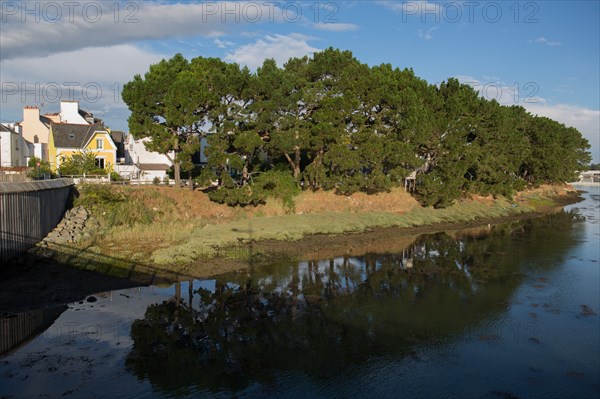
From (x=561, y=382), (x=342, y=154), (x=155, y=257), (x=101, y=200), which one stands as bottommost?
(x=561, y=382)

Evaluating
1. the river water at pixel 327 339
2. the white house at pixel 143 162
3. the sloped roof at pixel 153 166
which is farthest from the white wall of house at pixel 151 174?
the river water at pixel 327 339

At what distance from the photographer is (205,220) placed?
40844 millimetres

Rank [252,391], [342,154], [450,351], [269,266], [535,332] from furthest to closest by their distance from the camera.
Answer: [342,154], [269,266], [535,332], [450,351], [252,391]

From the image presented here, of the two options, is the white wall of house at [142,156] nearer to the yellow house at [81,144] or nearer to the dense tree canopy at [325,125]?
the yellow house at [81,144]

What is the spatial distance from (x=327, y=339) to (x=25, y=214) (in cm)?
1818

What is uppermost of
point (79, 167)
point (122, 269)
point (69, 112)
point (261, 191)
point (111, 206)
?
point (69, 112)

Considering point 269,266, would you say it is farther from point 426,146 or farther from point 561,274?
point 426,146

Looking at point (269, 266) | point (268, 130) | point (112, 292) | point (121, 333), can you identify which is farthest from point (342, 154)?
point (121, 333)

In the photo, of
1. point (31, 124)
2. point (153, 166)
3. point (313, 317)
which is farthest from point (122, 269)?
point (31, 124)

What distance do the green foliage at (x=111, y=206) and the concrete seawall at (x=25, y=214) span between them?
3.59 meters

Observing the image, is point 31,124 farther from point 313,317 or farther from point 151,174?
point 313,317

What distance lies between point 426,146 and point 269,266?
1312 inches

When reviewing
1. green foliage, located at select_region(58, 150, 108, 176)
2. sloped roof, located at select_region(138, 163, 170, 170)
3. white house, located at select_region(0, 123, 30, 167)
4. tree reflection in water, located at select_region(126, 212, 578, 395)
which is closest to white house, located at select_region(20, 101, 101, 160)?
white house, located at select_region(0, 123, 30, 167)

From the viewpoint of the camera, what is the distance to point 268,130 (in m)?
45.4
